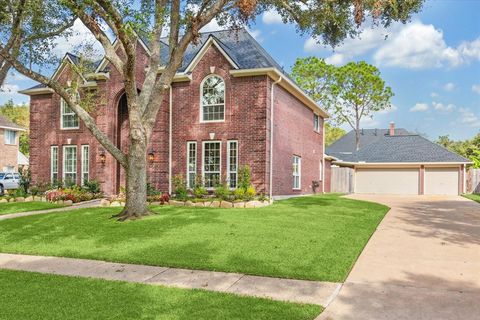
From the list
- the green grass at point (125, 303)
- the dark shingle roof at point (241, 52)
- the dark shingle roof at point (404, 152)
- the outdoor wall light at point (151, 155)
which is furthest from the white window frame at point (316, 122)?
the green grass at point (125, 303)

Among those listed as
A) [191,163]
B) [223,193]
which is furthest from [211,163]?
[223,193]

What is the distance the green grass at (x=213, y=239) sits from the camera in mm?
7230

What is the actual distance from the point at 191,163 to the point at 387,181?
1956cm

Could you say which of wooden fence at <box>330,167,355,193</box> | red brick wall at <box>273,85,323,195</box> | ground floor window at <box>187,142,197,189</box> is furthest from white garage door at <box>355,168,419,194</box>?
ground floor window at <box>187,142,197,189</box>

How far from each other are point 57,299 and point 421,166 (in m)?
30.8

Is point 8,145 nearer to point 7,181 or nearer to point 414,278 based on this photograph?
point 7,181

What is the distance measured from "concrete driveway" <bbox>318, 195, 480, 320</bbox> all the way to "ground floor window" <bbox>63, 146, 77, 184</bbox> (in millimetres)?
15847

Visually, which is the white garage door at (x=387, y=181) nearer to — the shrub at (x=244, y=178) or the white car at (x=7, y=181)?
the shrub at (x=244, y=178)

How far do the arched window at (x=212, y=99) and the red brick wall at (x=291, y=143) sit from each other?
2.39 m

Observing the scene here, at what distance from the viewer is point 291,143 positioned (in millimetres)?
21234

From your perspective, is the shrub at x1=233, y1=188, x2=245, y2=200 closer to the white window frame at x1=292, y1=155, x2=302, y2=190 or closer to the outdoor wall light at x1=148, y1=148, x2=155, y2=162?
the outdoor wall light at x1=148, y1=148, x2=155, y2=162

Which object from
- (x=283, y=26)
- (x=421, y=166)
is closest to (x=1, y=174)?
(x=283, y=26)

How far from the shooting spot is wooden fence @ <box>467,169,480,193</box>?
3231cm

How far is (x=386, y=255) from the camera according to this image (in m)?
8.07
